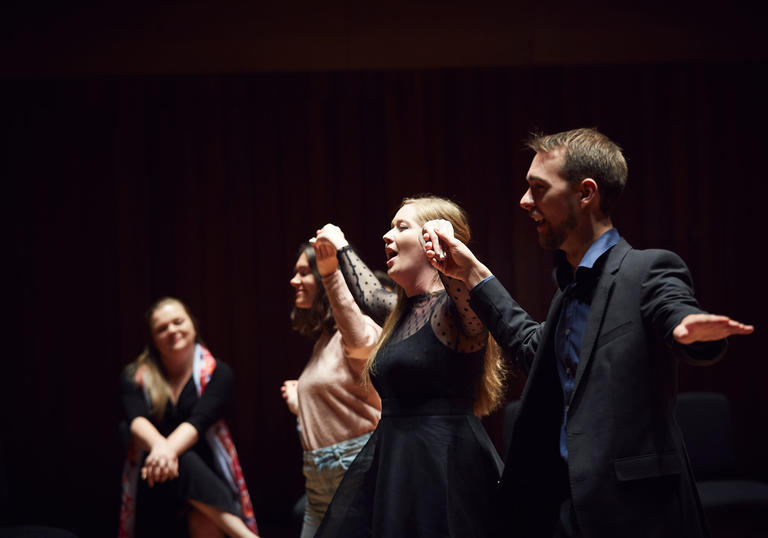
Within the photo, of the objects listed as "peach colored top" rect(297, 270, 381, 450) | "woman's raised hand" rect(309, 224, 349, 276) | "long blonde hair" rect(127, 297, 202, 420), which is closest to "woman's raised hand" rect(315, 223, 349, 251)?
"woman's raised hand" rect(309, 224, 349, 276)

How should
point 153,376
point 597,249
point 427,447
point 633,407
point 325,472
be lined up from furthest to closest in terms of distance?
point 153,376 → point 325,472 → point 427,447 → point 597,249 → point 633,407

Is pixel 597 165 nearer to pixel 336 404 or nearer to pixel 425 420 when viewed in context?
pixel 425 420

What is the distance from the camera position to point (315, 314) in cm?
310

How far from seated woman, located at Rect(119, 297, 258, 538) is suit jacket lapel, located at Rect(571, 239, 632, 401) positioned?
7.59 ft

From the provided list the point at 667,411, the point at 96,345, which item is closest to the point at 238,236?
the point at 96,345

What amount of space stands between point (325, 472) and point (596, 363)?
152 cm

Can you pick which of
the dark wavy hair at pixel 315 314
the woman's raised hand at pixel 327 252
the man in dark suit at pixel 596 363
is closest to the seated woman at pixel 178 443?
the dark wavy hair at pixel 315 314

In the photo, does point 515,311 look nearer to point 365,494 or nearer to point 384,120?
point 365,494

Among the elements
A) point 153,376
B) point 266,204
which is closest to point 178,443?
point 153,376

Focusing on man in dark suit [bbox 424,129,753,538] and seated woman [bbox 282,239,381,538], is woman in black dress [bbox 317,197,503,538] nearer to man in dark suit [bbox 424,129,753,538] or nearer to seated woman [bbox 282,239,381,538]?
man in dark suit [bbox 424,129,753,538]

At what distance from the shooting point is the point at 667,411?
4.83ft

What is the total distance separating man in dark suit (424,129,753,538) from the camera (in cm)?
142

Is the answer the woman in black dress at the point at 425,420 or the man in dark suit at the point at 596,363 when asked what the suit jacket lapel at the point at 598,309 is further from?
the woman in black dress at the point at 425,420

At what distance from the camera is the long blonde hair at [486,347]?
2143mm
